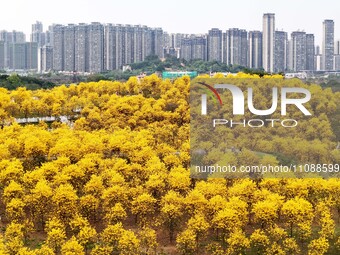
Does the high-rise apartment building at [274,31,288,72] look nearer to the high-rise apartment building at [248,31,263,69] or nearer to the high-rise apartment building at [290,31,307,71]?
the high-rise apartment building at [290,31,307,71]

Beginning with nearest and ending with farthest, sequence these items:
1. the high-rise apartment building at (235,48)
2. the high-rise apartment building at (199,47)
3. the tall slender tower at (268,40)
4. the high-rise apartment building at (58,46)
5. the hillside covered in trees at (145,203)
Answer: the hillside covered in trees at (145,203)
the tall slender tower at (268,40)
the high-rise apartment building at (235,48)
the high-rise apartment building at (58,46)
the high-rise apartment building at (199,47)

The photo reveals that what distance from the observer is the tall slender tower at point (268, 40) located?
31078 mm

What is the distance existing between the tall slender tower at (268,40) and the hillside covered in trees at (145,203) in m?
22.1

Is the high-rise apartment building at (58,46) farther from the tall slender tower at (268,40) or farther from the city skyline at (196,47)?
the tall slender tower at (268,40)

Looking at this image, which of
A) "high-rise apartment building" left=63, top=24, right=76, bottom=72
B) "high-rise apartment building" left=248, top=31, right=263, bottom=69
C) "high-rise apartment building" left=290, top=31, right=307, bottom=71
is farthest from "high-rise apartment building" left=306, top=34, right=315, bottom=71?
"high-rise apartment building" left=63, top=24, right=76, bottom=72

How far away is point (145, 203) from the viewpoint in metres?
7.39

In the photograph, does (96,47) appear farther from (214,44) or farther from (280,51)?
(280,51)

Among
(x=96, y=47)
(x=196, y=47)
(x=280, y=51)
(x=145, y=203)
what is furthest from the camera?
(x=196, y=47)

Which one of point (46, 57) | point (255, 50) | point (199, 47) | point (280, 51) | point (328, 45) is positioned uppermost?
point (199, 47)

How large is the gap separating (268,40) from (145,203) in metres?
26.1

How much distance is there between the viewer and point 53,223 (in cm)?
684

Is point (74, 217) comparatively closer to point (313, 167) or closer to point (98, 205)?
point (98, 205)
